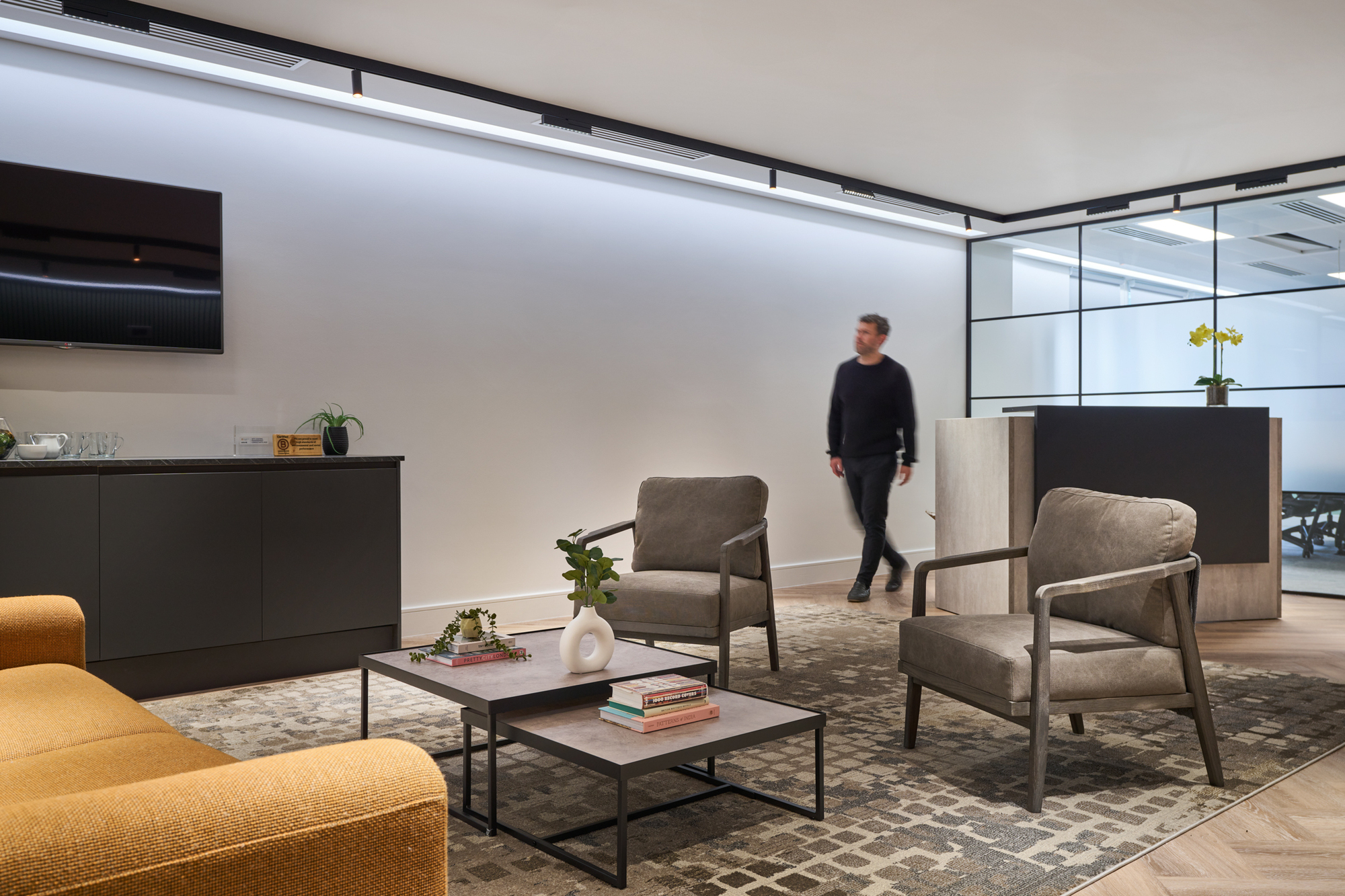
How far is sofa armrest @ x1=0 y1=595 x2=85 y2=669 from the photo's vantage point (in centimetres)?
235

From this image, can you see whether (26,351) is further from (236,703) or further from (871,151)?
(871,151)

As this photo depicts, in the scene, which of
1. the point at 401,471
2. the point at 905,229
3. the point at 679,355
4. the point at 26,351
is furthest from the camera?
the point at 905,229

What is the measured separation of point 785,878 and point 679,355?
440 cm

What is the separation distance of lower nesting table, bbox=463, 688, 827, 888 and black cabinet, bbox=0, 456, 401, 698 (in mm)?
1807

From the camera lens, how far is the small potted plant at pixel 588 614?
262cm

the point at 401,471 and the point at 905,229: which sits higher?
the point at 905,229

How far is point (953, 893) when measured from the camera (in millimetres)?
2107

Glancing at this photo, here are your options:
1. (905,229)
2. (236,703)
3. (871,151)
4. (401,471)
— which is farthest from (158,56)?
(905,229)

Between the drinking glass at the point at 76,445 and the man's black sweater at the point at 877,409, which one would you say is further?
the man's black sweater at the point at 877,409

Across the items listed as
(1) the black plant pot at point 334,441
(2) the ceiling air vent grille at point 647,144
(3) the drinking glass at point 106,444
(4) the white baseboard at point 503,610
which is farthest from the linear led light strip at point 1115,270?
(3) the drinking glass at point 106,444

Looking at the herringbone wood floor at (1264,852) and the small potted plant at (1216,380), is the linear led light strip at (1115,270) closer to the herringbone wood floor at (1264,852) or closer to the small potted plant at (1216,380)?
the small potted plant at (1216,380)

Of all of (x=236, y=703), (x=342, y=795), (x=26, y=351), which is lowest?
(x=236, y=703)

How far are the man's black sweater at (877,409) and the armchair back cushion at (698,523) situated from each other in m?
2.05

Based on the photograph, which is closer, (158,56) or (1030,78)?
(158,56)
